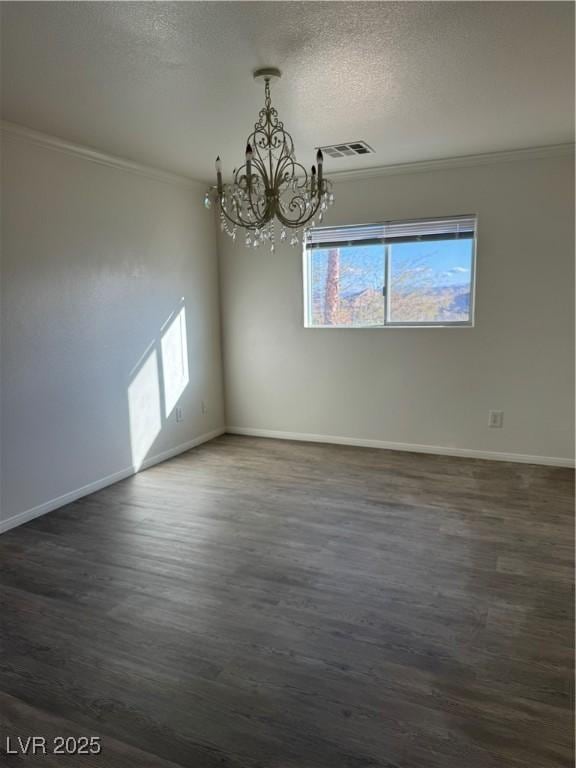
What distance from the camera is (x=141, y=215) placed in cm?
422

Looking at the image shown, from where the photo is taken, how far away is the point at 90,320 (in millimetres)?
3760

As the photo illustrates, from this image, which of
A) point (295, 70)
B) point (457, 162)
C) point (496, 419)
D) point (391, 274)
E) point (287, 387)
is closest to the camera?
point (295, 70)

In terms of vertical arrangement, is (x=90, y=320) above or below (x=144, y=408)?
above

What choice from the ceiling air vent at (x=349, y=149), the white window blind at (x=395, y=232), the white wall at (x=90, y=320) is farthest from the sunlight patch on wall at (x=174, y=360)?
the ceiling air vent at (x=349, y=149)

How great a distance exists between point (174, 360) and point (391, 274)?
210cm

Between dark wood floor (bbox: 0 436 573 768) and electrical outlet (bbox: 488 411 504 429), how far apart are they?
2.16 ft

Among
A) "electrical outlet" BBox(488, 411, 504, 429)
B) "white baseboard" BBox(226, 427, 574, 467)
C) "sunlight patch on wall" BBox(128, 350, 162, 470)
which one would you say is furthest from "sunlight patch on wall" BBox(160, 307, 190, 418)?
"electrical outlet" BBox(488, 411, 504, 429)

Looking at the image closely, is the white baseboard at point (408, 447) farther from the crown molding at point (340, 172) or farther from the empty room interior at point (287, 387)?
the crown molding at point (340, 172)

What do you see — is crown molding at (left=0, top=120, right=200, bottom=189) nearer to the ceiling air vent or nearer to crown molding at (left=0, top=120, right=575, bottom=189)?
crown molding at (left=0, top=120, right=575, bottom=189)

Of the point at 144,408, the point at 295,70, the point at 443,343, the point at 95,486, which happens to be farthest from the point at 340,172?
the point at 95,486

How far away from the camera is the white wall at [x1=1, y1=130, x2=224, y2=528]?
3.26 metres

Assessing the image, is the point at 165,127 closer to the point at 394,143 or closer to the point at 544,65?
Answer: the point at 394,143

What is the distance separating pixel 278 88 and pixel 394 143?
129 cm

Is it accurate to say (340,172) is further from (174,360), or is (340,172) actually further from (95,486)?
(95,486)
